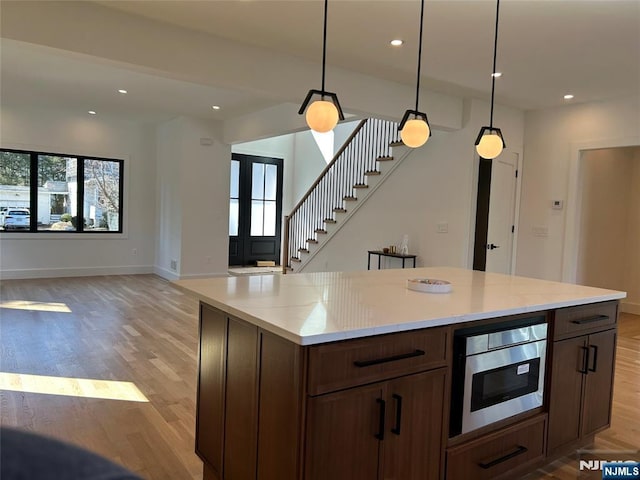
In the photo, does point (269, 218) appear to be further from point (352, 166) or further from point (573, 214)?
point (573, 214)

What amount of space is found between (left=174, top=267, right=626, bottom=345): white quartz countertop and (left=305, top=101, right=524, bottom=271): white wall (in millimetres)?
2871

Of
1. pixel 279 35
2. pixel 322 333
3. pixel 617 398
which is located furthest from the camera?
pixel 279 35

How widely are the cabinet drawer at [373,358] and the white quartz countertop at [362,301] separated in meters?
0.04

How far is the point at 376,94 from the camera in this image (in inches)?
195

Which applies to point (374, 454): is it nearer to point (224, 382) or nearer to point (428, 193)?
point (224, 382)

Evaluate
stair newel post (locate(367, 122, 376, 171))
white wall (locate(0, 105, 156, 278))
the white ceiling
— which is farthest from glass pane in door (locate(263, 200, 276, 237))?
the white ceiling

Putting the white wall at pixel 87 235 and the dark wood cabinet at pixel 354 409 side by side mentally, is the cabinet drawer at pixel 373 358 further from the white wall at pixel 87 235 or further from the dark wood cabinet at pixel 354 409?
the white wall at pixel 87 235

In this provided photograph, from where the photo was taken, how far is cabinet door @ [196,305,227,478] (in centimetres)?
200

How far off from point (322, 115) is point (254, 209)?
26.0ft

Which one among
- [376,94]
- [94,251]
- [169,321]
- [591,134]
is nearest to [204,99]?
[376,94]

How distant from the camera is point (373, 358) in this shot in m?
1.64

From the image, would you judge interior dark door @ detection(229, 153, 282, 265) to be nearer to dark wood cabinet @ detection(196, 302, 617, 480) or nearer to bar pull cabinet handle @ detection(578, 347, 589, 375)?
dark wood cabinet @ detection(196, 302, 617, 480)

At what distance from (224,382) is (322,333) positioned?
71cm

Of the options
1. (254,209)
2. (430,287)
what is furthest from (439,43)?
(254,209)
